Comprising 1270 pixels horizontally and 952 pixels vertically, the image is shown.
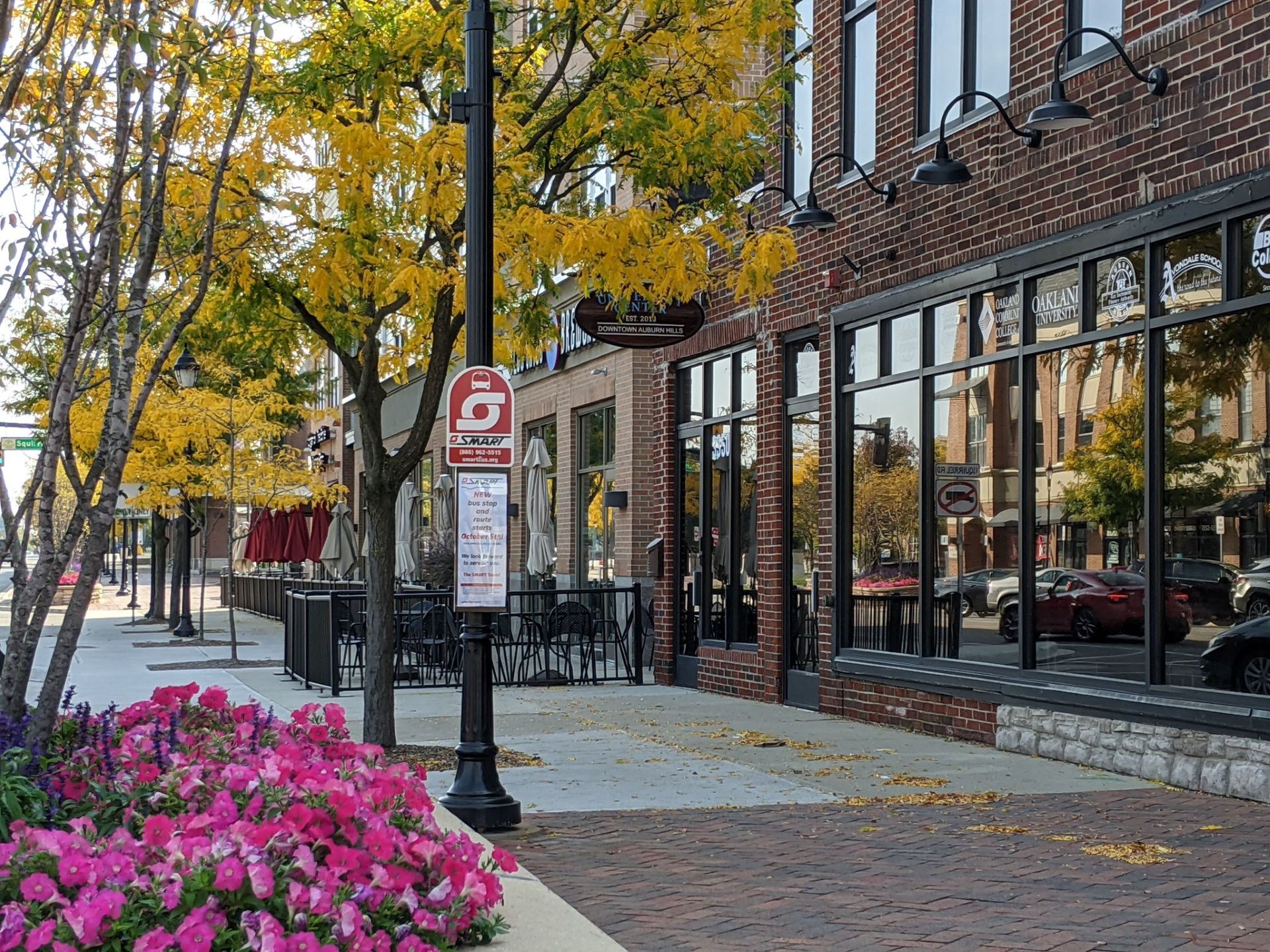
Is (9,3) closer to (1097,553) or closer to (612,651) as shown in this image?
(1097,553)

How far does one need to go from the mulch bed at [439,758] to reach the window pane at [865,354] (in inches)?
180

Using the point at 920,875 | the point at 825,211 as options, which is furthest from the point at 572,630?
the point at 920,875

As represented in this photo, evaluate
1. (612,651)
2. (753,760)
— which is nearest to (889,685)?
(753,760)

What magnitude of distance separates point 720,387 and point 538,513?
5140mm

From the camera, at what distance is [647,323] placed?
15.7 meters

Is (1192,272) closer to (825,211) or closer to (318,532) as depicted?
(825,211)

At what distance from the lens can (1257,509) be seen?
960 centimetres

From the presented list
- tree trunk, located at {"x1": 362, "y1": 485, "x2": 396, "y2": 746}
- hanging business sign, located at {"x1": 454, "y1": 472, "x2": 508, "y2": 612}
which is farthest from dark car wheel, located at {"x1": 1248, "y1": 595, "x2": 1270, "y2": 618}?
tree trunk, located at {"x1": 362, "y1": 485, "x2": 396, "y2": 746}

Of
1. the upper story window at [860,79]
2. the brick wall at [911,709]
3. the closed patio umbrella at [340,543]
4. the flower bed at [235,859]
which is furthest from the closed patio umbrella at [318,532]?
the flower bed at [235,859]

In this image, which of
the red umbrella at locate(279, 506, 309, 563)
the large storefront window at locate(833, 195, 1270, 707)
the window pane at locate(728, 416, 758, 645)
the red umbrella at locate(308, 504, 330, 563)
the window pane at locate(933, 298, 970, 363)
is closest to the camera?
the large storefront window at locate(833, 195, 1270, 707)

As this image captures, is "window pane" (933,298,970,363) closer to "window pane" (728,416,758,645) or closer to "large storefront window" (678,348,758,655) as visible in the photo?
"large storefront window" (678,348,758,655)

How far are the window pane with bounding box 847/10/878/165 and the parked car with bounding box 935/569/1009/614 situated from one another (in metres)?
3.92

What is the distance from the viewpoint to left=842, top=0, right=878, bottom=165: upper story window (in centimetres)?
1445

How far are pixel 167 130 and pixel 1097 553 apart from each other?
7088mm
